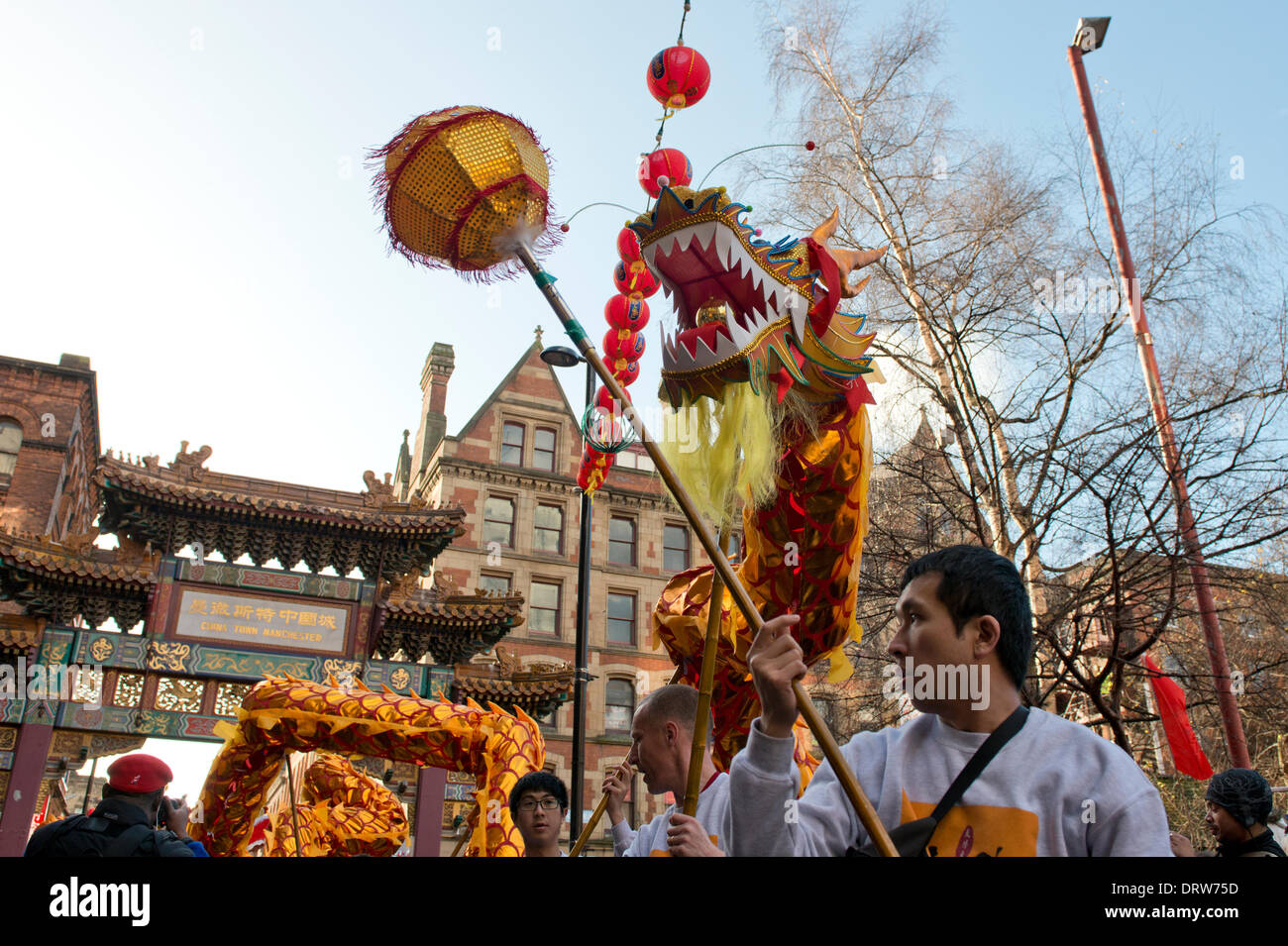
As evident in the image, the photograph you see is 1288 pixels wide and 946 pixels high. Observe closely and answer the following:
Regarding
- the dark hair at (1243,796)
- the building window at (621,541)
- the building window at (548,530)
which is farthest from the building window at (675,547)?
the dark hair at (1243,796)

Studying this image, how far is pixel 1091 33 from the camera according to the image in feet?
29.8

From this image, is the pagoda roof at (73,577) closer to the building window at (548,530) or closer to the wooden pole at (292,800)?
the wooden pole at (292,800)

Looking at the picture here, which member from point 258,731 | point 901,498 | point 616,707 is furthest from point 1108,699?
point 616,707

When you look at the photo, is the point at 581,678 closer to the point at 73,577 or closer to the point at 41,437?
the point at 73,577

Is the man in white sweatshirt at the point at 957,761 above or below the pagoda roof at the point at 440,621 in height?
below

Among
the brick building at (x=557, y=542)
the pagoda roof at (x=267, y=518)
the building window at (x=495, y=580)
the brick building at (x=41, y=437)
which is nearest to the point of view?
the pagoda roof at (x=267, y=518)

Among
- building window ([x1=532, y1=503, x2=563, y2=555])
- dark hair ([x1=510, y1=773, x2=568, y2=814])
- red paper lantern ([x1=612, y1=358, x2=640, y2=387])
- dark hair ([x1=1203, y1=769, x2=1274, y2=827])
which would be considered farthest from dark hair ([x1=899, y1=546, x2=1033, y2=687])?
building window ([x1=532, y1=503, x2=563, y2=555])

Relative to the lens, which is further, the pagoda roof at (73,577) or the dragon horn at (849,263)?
the pagoda roof at (73,577)

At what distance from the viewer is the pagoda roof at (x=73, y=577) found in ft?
50.4

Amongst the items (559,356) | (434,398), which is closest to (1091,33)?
(559,356)

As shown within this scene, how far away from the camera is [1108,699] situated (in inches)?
289

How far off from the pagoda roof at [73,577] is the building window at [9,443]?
789cm

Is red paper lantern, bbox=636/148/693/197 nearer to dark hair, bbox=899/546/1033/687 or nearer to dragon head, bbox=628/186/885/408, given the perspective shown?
dragon head, bbox=628/186/885/408

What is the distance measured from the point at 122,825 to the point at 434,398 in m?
26.8
